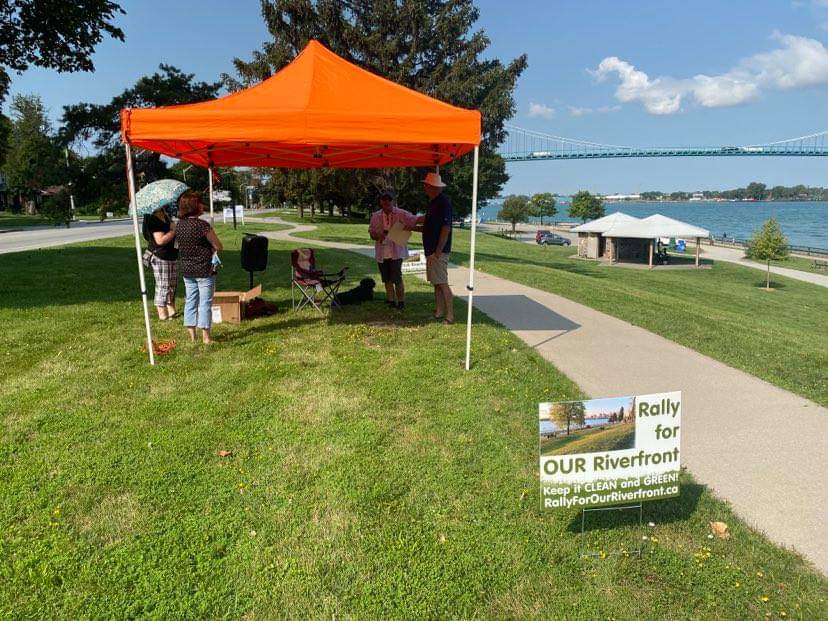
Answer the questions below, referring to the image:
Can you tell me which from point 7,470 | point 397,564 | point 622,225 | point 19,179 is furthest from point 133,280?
point 19,179

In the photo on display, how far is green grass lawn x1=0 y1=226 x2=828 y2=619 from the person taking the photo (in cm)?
278

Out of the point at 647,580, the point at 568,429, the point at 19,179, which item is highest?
the point at 19,179

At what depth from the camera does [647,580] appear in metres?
2.93

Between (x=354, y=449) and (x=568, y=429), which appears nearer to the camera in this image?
(x=568, y=429)

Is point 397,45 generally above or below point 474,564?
above

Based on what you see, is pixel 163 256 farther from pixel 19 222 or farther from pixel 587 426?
pixel 19 222

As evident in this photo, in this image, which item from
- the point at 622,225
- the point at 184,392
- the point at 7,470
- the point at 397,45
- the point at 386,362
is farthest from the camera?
the point at 622,225

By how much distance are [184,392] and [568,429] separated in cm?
371

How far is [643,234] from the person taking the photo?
3241cm

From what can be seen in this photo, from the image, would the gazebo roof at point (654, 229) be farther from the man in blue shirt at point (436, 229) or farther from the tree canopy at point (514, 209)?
the tree canopy at point (514, 209)

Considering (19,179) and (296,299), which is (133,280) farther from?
(19,179)

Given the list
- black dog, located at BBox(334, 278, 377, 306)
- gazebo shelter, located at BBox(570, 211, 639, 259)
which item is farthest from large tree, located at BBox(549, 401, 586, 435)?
gazebo shelter, located at BBox(570, 211, 639, 259)

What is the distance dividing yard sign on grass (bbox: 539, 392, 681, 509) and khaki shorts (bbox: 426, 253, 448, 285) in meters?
4.48

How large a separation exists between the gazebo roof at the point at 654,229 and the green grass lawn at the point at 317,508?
28875mm
